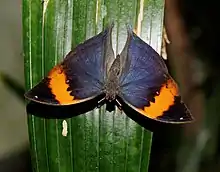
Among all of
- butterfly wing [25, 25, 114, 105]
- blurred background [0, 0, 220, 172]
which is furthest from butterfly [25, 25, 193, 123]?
blurred background [0, 0, 220, 172]

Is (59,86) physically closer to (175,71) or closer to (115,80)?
(115,80)

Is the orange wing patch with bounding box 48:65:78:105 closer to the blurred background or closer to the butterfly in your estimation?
the butterfly

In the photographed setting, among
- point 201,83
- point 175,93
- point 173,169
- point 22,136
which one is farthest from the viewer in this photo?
point 22,136

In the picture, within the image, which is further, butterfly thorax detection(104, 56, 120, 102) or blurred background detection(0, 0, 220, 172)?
blurred background detection(0, 0, 220, 172)

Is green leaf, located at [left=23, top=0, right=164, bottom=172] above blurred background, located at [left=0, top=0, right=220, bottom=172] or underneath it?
above

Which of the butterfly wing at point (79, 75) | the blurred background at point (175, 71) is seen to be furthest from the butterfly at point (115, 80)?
the blurred background at point (175, 71)

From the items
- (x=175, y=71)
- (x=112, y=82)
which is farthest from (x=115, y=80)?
(x=175, y=71)

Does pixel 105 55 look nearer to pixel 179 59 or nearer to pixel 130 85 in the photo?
pixel 130 85

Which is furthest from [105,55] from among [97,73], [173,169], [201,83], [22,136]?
[22,136]
